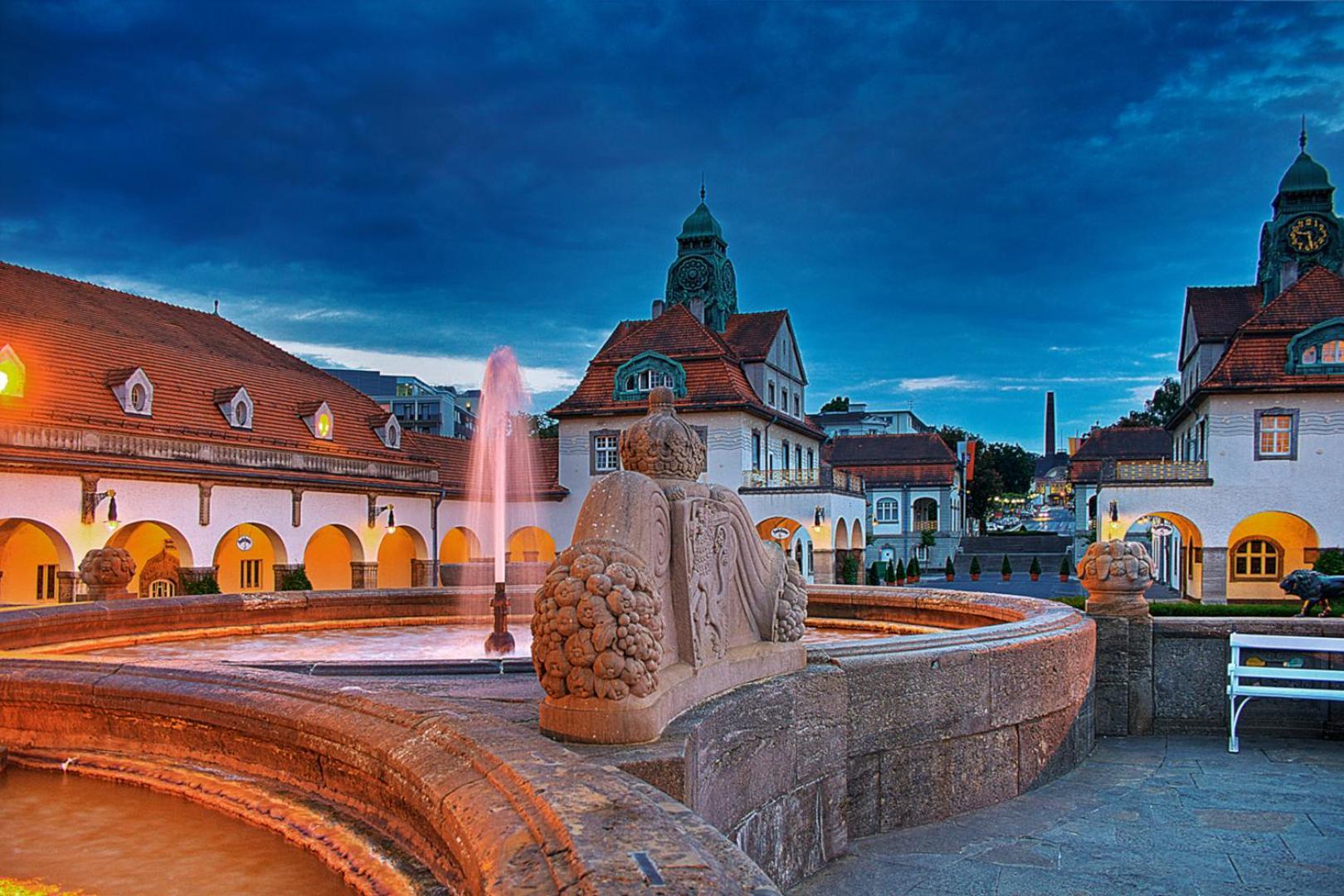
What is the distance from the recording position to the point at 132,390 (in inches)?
978

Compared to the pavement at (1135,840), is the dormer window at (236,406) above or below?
above

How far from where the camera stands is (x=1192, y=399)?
35.7 meters

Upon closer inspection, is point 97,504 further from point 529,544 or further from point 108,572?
point 529,544

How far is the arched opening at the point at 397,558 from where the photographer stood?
34.8 metres

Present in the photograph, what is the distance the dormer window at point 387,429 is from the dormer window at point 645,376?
29.0 ft

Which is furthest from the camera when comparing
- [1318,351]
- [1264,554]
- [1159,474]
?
[1264,554]

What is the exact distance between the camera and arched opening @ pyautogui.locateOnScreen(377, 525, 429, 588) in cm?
3484

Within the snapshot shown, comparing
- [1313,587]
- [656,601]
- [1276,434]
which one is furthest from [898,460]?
[656,601]

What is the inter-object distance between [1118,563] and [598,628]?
635cm

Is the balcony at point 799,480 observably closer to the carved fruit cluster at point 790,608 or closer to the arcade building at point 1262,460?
the arcade building at point 1262,460

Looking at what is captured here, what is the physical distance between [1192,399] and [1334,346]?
4.50 metres


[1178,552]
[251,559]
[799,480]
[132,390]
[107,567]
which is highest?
[132,390]

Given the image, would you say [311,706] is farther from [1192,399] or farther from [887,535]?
[887,535]

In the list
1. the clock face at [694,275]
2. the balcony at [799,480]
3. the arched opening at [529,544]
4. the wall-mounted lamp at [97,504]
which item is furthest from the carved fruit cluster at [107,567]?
the clock face at [694,275]
